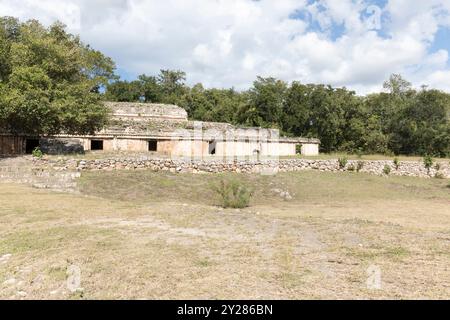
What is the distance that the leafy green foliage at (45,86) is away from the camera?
66.1ft

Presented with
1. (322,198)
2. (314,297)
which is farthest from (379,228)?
(322,198)

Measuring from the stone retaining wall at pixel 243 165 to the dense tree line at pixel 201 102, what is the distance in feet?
11.3

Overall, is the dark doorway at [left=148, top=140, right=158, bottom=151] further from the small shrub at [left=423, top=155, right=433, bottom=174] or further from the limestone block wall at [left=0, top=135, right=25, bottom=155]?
the small shrub at [left=423, top=155, right=433, bottom=174]

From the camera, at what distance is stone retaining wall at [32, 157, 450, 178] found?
19.6 metres

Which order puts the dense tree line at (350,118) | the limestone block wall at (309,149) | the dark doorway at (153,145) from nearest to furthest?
the dark doorway at (153,145), the limestone block wall at (309,149), the dense tree line at (350,118)

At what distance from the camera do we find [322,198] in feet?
58.6

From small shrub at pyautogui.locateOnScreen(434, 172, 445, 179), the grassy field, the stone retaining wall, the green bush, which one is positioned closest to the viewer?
the grassy field

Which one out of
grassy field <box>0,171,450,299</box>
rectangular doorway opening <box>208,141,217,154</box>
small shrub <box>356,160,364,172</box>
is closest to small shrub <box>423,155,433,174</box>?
small shrub <box>356,160,364,172</box>

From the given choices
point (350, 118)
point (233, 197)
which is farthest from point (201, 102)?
point (233, 197)

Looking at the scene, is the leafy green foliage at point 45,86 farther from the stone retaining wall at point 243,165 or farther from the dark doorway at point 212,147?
the dark doorway at point 212,147

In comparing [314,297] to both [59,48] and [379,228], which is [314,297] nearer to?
[379,228]


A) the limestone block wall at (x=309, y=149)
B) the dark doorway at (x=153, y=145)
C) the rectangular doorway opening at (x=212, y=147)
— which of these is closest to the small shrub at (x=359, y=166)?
the limestone block wall at (x=309, y=149)

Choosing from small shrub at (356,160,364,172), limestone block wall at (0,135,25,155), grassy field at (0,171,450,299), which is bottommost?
grassy field at (0,171,450,299)

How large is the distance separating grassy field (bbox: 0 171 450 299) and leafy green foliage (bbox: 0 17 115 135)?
9592 millimetres
